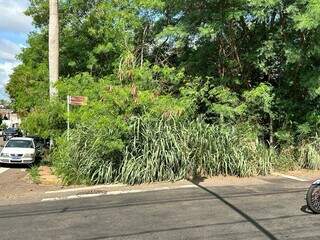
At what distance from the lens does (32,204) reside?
11812 mm

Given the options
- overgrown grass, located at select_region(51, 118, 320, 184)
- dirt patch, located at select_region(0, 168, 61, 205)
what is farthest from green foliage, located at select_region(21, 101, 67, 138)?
overgrown grass, located at select_region(51, 118, 320, 184)

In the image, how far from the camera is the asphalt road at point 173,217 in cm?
853

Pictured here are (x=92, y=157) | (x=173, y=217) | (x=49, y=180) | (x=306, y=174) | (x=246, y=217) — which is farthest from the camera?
(x=49, y=180)

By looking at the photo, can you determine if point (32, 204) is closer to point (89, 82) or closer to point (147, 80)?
point (147, 80)

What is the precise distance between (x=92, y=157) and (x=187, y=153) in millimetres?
2615

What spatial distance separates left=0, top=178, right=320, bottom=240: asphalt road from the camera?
853 centimetres

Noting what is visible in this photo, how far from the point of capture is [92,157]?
14.9 m

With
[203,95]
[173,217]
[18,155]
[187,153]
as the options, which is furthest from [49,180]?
[18,155]

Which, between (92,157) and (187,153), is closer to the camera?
(92,157)

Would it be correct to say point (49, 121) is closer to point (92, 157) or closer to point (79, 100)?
point (79, 100)

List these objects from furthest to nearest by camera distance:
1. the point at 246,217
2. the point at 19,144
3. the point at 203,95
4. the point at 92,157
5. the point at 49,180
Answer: the point at 19,144
the point at 203,95
the point at 49,180
the point at 92,157
the point at 246,217

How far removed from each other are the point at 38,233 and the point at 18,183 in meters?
A: 8.46

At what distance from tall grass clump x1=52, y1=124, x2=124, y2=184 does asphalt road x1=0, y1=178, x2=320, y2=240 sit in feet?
7.50

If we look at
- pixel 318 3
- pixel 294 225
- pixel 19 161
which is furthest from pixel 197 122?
pixel 19 161
